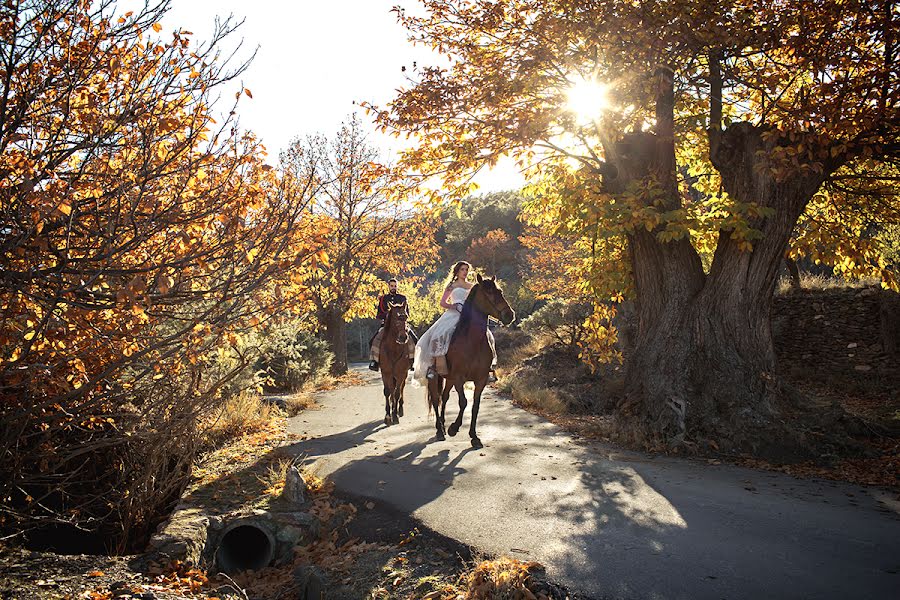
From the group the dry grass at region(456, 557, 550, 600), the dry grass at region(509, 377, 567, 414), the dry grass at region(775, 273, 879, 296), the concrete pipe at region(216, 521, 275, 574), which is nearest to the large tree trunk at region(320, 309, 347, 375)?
the dry grass at region(509, 377, 567, 414)

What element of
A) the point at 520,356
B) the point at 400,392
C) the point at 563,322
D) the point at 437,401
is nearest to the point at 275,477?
the point at 437,401

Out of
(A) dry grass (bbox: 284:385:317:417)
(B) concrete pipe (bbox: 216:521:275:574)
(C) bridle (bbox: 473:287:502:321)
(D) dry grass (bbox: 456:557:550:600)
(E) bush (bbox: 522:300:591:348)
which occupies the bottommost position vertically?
(B) concrete pipe (bbox: 216:521:275:574)

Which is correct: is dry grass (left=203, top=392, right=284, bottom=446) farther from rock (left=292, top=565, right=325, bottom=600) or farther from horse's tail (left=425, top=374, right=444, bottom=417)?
rock (left=292, top=565, right=325, bottom=600)

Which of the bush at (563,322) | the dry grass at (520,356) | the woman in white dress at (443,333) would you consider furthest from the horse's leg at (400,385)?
the dry grass at (520,356)

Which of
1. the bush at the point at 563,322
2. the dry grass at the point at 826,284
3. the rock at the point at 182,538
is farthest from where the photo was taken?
the bush at the point at 563,322

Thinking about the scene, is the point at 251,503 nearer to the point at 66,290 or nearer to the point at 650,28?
the point at 66,290

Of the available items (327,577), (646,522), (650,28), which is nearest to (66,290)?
(327,577)

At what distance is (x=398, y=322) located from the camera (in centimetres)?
1170

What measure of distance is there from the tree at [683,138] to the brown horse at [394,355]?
2672mm

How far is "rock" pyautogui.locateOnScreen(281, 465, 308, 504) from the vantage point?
7.04 metres

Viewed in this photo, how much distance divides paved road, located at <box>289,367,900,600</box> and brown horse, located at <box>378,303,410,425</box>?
76.4 inches

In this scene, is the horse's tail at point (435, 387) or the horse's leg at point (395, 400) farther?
the horse's leg at point (395, 400)

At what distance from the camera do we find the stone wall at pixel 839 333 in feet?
51.0

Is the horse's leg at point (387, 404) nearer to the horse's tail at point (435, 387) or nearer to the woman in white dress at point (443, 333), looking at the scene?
the woman in white dress at point (443, 333)
